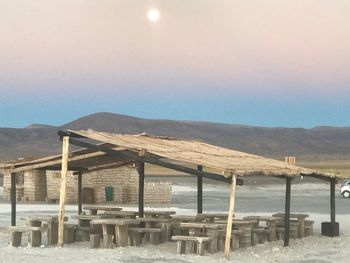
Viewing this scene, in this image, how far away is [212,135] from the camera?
15538cm

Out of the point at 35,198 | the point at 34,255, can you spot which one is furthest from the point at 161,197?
the point at 34,255

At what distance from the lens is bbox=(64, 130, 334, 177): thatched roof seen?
14.3 metres

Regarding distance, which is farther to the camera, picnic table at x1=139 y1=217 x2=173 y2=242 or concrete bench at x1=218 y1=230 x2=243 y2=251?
picnic table at x1=139 y1=217 x2=173 y2=242

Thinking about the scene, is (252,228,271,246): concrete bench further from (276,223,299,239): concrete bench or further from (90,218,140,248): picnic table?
(90,218,140,248): picnic table

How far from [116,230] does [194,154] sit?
2496 mm

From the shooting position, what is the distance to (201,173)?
14.7m

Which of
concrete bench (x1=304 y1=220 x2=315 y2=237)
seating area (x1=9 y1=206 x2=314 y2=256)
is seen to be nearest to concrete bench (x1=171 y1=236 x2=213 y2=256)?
seating area (x1=9 y1=206 x2=314 y2=256)

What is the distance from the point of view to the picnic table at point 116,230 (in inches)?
583

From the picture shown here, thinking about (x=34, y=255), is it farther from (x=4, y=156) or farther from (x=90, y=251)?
(x=4, y=156)

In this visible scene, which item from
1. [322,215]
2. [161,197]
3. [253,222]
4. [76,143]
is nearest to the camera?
[76,143]

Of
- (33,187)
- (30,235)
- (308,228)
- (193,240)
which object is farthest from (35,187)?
(193,240)

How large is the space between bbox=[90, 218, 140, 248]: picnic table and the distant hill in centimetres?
12005

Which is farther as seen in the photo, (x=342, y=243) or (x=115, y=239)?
(x=342, y=243)

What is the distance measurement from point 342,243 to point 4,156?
112m
